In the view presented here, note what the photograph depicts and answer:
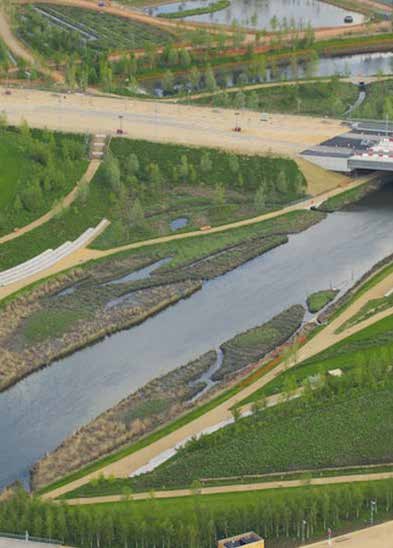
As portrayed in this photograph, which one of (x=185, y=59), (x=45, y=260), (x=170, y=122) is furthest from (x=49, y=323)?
(x=185, y=59)

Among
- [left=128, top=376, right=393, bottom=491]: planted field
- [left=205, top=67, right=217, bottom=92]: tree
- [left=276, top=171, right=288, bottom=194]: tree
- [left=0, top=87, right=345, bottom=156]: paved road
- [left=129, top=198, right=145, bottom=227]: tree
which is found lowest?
[left=128, top=376, right=393, bottom=491]: planted field

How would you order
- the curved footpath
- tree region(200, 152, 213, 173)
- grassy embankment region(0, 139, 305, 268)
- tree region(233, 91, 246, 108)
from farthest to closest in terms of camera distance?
1. tree region(233, 91, 246, 108)
2. tree region(200, 152, 213, 173)
3. grassy embankment region(0, 139, 305, 268)
4. the curved footpath

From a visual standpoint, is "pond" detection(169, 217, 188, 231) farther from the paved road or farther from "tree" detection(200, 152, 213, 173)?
the paved road

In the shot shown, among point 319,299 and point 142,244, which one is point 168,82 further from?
point 319,299

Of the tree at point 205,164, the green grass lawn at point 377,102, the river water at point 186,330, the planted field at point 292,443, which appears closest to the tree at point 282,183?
the river water at point 186,330

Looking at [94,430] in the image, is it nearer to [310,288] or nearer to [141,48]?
[310,288]

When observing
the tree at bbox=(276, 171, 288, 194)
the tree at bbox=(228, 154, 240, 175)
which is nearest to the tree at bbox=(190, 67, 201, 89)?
the tree at bbox=(228, 154, 240, 175)

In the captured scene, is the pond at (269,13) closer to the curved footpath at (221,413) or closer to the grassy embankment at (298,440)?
the curved footpath at (221,413)
